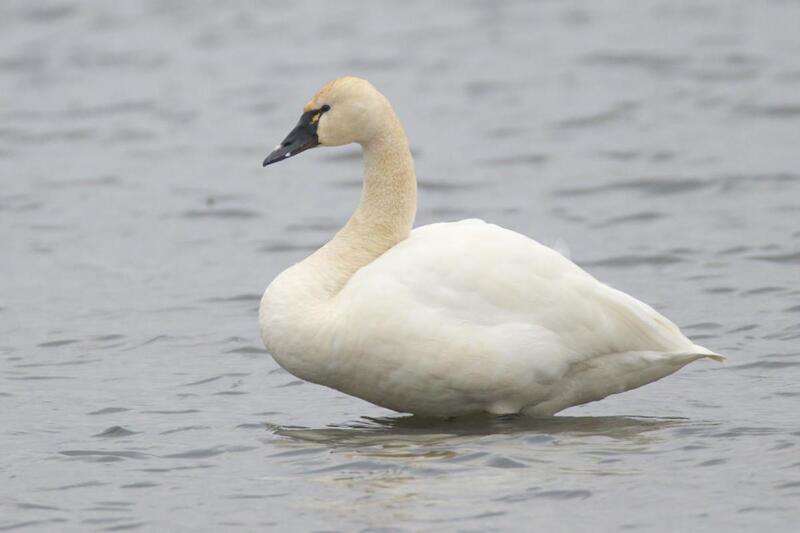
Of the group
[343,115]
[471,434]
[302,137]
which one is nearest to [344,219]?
[302,137]

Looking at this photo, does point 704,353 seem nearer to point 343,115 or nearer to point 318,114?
point 343,115

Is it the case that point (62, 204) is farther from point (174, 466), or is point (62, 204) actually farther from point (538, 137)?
point (174, 466)

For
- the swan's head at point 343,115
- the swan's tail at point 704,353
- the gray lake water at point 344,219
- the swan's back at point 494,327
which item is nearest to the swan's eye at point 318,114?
the swan's head at point 343,115

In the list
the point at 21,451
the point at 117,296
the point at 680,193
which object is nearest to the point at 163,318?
the point at 117,296

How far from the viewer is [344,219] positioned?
1254 centimetres

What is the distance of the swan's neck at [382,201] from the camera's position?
744 centimetres

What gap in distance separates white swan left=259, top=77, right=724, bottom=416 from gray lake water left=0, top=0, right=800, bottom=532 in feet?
0.81

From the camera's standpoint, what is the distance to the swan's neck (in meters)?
7.44

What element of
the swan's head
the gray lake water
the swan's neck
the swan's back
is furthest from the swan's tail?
the swan's head

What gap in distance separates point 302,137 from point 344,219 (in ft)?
16.4

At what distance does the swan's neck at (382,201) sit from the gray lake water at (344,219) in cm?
81

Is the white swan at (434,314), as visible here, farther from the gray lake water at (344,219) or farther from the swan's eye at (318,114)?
the gray lake water at (344,219)

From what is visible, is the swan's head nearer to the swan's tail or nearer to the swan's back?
the swan's back

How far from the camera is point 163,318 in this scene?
31.8ft
